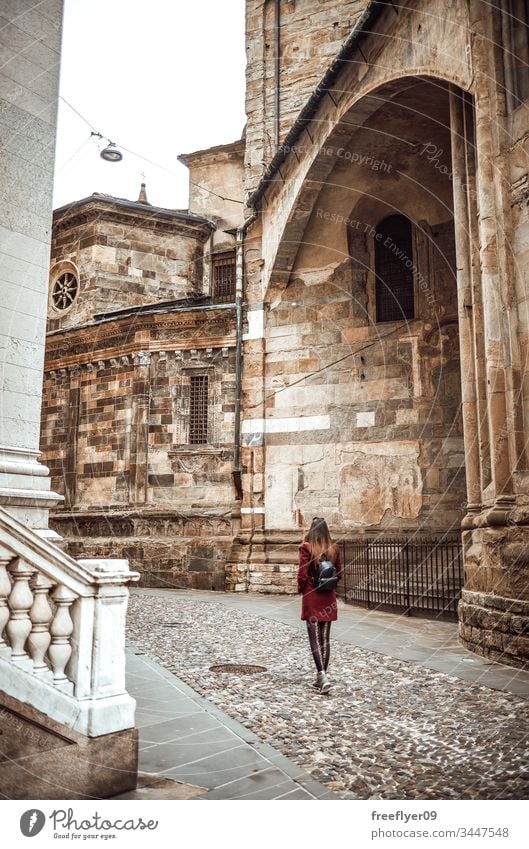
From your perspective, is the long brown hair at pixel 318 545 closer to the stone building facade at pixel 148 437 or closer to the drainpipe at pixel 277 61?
the stone building facade at pixel 148 437

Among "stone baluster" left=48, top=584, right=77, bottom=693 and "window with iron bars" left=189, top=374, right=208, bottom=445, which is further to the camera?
"window with iron bars" left=189, top=374, right=208, bottom=445

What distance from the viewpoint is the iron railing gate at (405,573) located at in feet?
35.3

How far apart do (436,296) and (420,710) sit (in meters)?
10.7

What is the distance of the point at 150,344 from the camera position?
715 inches

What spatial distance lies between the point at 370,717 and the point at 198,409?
13123 millimetres

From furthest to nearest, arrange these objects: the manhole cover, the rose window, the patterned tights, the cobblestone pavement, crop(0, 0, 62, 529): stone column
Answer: the rose window < the manhole cover < the patterned tights < crop(0, 0, 62, 529): stone column < the cobblestone pavement

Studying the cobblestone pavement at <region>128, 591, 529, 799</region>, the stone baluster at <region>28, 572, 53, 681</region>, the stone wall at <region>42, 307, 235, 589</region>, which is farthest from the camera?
the stone wall at <region>42, 307, 235, 589</region>

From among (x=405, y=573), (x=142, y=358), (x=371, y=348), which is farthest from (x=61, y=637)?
(x=142, y=358)

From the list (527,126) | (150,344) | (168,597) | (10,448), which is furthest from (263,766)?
(150,344)

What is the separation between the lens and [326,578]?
19.8ft

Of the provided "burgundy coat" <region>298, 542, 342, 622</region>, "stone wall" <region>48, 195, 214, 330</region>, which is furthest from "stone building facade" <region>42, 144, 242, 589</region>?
"burgundy coat" <region>298, 542, 342, 622</region>

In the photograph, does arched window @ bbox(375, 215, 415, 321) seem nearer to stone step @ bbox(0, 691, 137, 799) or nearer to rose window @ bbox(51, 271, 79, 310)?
rose window @ bbox(51, 271, 79, 310)

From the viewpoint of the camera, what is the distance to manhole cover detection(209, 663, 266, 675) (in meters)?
6.65

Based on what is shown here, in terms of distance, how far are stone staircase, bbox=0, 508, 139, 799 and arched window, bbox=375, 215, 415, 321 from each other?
12.6m
